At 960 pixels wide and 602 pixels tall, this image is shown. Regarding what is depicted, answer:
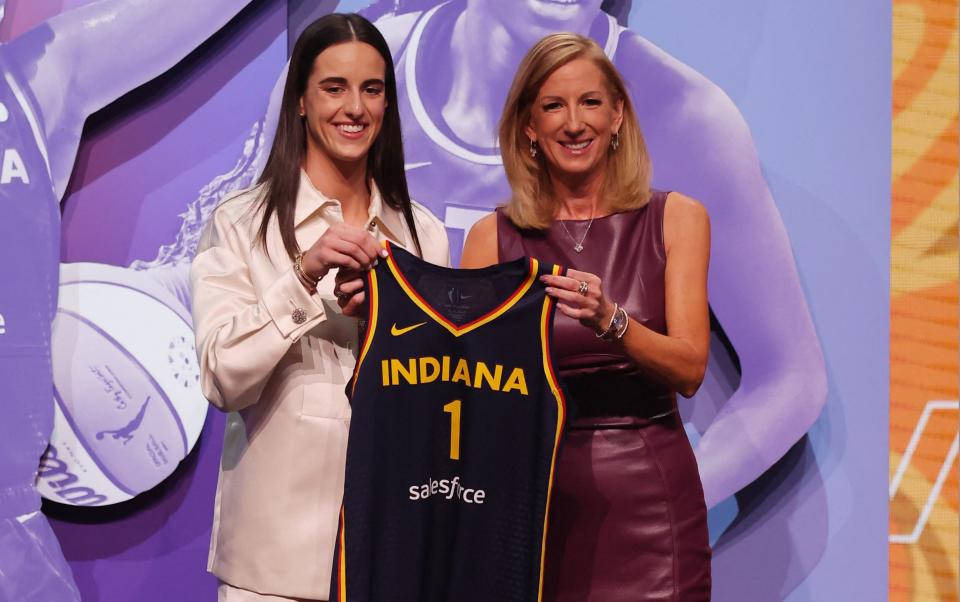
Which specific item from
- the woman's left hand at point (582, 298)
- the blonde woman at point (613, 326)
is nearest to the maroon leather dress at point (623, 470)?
the blonde woman at point (613, 326)

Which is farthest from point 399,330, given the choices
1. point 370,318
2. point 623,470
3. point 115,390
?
point 115,390

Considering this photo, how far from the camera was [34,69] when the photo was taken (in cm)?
269

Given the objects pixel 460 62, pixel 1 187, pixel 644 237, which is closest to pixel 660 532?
pixel 644 237

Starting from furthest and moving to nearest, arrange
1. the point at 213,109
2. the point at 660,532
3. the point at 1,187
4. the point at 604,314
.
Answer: the point at 213,109, the point at 1,187, the point at 660,532, the point at 604,314

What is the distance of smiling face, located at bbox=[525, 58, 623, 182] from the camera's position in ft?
6.58

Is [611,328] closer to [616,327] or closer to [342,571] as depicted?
[616,327]

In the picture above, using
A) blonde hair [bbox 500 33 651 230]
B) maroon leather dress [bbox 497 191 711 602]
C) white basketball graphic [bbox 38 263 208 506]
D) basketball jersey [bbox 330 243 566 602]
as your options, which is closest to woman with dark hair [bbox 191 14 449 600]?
basketball jersey [bbox 330 243 566 602]

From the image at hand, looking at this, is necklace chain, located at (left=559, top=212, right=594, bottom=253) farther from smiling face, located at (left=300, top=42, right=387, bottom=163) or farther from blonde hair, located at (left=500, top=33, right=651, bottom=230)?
smiling face, located at (left=300, top=42, right=387, bottom=163)

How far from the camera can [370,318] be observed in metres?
1.73

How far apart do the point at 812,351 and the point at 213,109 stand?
1849mm

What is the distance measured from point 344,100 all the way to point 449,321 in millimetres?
481

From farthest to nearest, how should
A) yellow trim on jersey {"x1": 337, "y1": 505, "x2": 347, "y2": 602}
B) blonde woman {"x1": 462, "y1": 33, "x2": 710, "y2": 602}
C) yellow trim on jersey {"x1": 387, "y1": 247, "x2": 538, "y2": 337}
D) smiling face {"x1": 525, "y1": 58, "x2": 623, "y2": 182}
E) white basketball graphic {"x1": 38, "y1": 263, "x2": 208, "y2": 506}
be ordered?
white basketball graphic {"x1": 38, "y1": 263, "x2": 208, "y2": 506} < smiling face {"x1": 525, "y1": 58, "x2": 623, "y2": 182} < blonde woman {"x1": 462, "y1": 33, "x2": 710, "y2": 602} < yellow trim on jersey {"x1": 387, "y1": 247, "x2": 538, "y2": 337} < yellow trim on jersey {"x1": 337, "y1": 505, "x2": 347, "y2": 602}

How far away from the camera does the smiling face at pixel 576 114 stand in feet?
6.58

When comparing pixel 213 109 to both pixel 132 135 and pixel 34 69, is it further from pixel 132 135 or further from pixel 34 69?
pixel 34 69
